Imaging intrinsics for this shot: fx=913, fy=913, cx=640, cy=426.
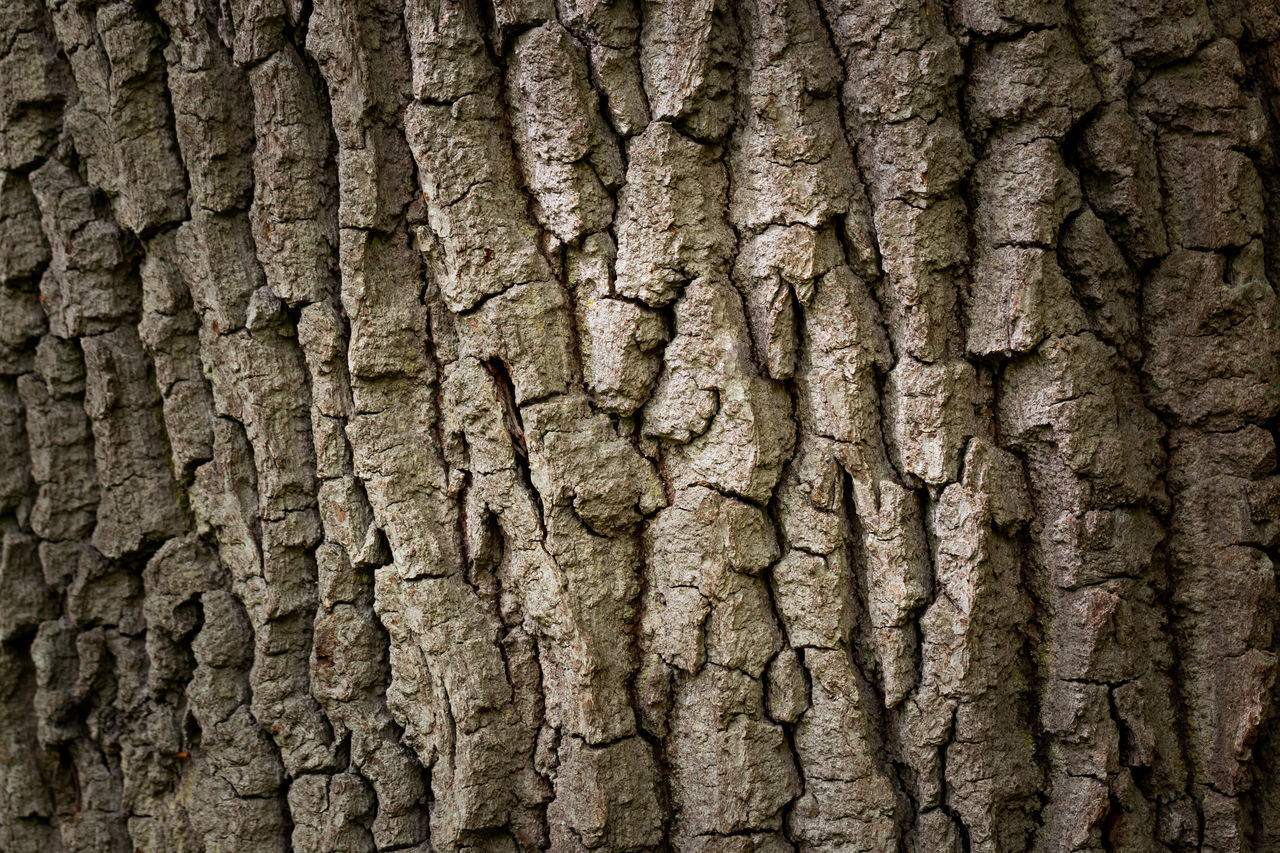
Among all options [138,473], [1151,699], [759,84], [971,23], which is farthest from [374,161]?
[1151,699]

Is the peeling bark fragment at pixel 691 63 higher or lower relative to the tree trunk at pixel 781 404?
higher

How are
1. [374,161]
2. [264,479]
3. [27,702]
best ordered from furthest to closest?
[27,702] < [264,479] < [374,161]

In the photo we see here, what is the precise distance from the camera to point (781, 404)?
1.62 m

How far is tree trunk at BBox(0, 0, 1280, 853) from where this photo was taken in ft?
5.22

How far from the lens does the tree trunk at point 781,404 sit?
159 cm

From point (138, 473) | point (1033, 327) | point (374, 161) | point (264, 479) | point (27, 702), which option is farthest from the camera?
point (27, 702)

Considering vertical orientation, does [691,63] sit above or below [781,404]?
above

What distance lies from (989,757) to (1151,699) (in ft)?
1.04

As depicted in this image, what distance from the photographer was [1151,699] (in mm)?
1641

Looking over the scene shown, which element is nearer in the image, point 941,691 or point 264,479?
point 941,691

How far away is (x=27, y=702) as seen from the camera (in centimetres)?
208

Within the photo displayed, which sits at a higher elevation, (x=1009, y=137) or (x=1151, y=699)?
(x=1009, y=137)

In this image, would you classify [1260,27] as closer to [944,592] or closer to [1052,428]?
[1052,428]

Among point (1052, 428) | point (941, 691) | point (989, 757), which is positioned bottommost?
point (989, 757)
